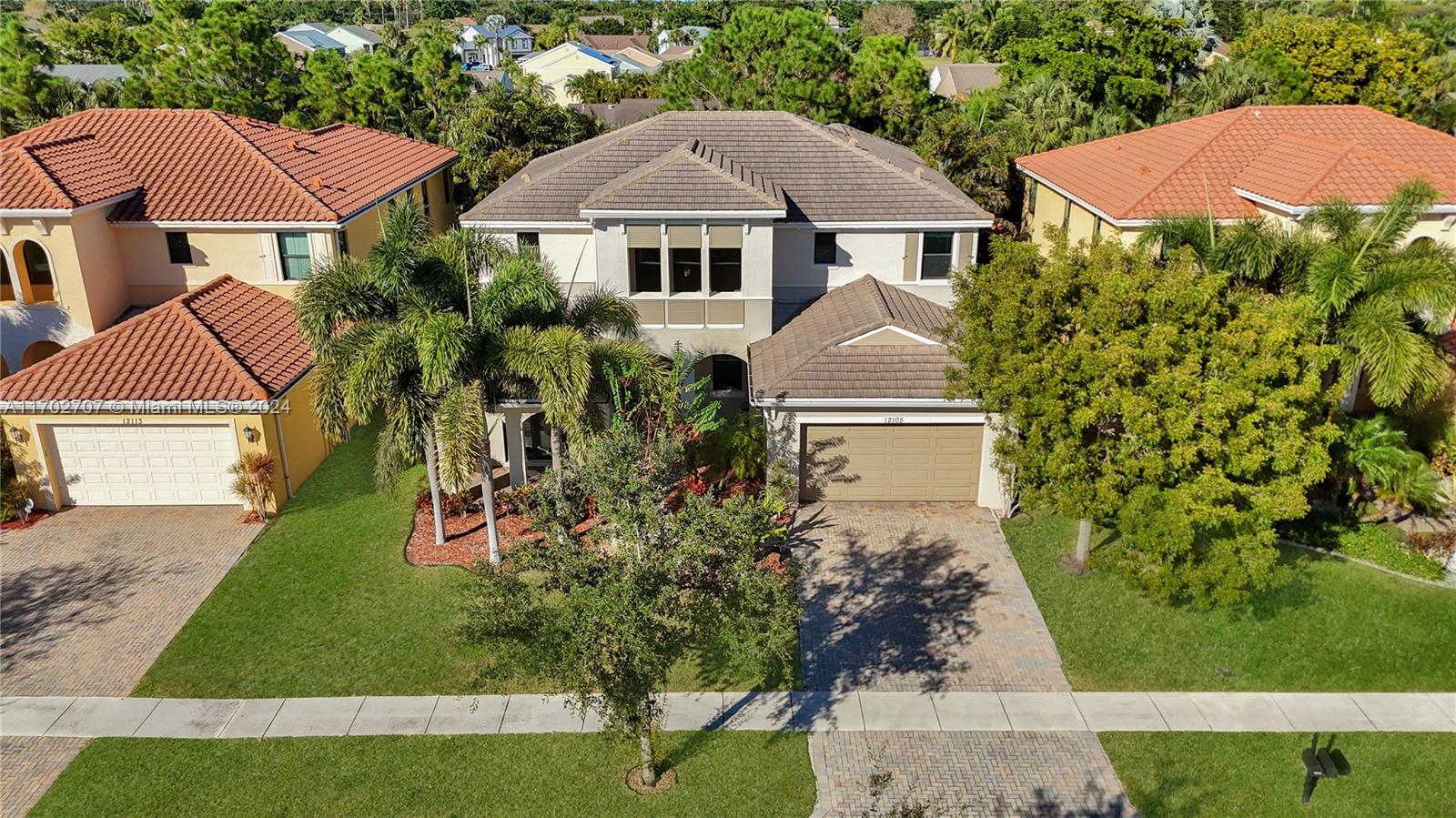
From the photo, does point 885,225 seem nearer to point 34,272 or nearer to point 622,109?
point 34,272

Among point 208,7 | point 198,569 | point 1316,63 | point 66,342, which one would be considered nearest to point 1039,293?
point 198,569

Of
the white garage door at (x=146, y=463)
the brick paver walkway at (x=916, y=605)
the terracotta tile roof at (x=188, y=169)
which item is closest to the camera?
the brick paver walkway at (x=916, y=605)

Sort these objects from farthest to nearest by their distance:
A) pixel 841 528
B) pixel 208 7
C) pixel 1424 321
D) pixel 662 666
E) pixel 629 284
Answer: pixel 208 7
pixel 629 284
pixel 841 528
pixel 1424 321
pixel 662 666

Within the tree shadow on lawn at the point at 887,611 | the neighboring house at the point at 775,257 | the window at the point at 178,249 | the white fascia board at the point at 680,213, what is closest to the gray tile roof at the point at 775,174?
the neighboring house at the point at 775,257

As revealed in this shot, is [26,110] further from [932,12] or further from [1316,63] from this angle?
[932,12]

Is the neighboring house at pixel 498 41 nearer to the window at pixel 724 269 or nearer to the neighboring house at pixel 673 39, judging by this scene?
the neighboring house at pixel 673 39
